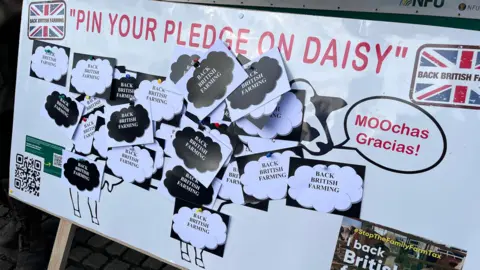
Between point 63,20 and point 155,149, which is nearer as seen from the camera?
point 155,149

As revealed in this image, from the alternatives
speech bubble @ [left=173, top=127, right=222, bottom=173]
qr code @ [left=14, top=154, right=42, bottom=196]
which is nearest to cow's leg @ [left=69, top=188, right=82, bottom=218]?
qr code @ [left=14, top=154, right=42, bottom=196]

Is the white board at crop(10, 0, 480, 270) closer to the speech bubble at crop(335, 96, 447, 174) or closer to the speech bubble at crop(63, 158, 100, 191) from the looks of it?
the speech bubble at crop(335, 96, 447, 174)

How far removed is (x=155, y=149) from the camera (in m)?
1.55

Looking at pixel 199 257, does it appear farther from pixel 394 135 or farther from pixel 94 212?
pixel 394 135

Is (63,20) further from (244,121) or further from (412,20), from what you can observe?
(412,20)

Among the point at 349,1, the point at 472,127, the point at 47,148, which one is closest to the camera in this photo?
the point at 472,127

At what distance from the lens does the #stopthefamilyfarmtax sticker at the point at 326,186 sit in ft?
4.12

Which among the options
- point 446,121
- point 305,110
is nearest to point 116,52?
point 305,110

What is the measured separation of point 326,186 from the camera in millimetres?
1289

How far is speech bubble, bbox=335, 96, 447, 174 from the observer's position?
1155 mm

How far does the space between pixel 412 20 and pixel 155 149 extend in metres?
0.95

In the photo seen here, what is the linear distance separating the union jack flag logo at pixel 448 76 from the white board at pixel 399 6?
0.30 ft

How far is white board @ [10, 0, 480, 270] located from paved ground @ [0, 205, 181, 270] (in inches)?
46.9

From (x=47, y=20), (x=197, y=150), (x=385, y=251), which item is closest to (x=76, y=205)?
(x=197, y=150)
